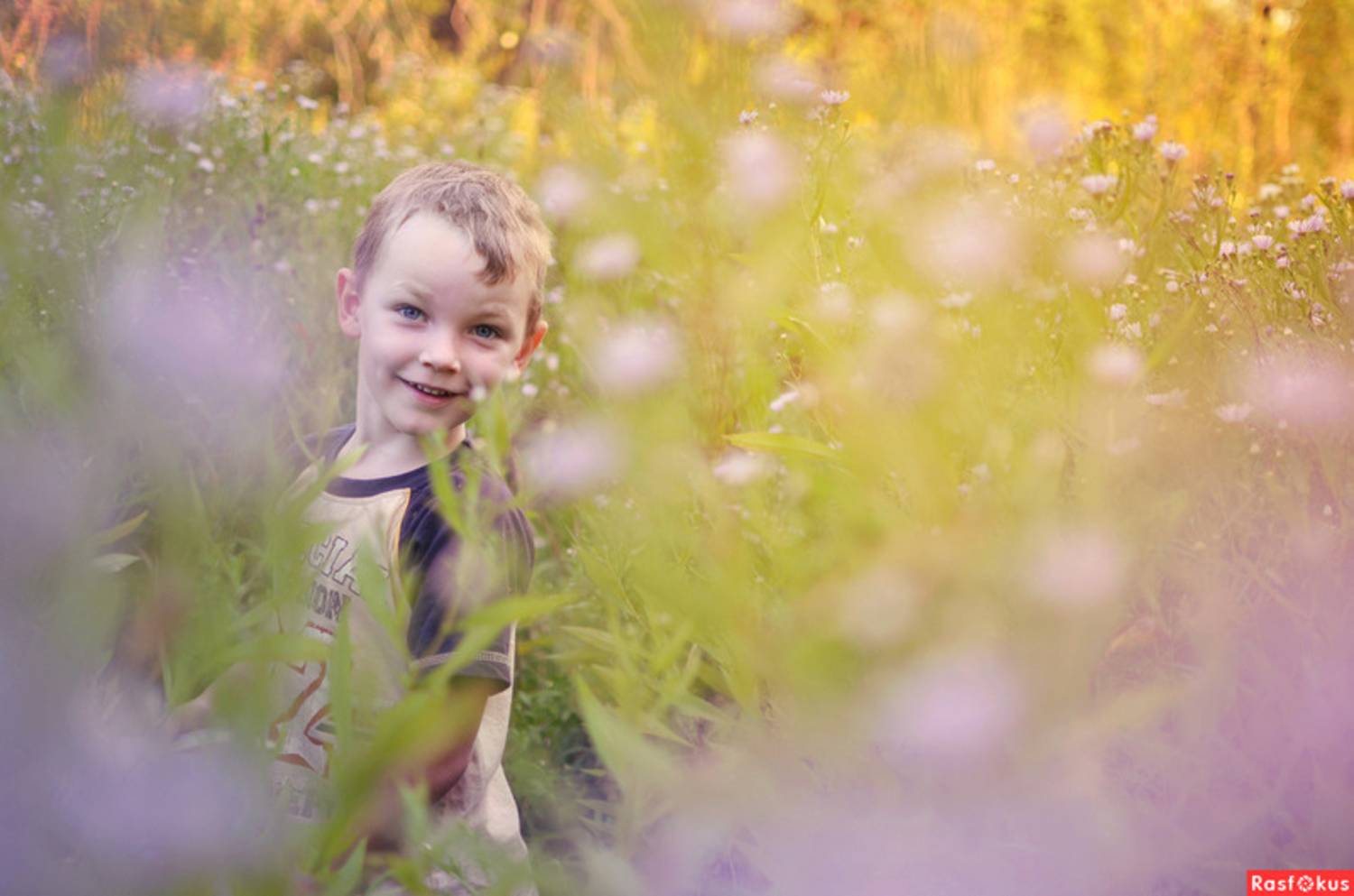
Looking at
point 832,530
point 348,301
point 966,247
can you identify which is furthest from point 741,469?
point 348,301

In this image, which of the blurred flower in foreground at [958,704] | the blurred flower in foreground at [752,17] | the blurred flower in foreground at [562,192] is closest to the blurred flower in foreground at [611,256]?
the blurred flower in foreground at [562,192]

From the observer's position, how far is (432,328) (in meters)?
0.94

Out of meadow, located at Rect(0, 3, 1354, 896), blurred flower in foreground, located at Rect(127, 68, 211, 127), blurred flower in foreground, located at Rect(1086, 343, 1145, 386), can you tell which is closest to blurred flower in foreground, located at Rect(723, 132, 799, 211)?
meadow, located at Rect(0, 3, 1354, 896)

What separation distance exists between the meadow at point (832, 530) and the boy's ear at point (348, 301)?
86 mm

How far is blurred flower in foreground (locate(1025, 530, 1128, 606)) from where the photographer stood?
0.46 metres

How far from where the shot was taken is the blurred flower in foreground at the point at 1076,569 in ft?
1.50

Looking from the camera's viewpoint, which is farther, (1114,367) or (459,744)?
(459,744)

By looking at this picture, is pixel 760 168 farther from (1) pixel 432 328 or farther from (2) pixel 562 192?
(2) pixel 562 192

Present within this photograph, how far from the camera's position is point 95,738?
1.12ft

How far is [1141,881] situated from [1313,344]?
36 cm

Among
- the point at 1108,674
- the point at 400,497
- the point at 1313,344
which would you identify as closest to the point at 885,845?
the point at 1108,674

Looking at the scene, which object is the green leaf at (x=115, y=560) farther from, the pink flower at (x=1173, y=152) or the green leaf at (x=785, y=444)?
the pink flower at (x=1173, y=152)

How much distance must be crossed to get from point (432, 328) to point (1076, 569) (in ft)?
2.08

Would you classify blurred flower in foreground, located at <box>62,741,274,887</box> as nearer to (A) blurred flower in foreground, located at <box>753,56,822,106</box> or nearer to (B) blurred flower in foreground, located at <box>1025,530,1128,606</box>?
(B) blurred flower in foreground, located at <box>1025,530,1128,606</box>
